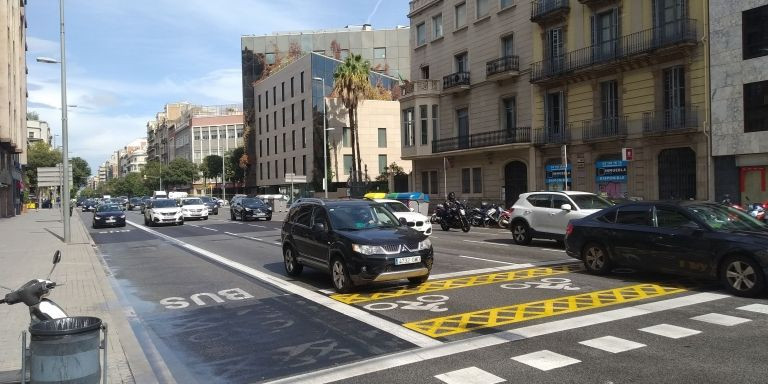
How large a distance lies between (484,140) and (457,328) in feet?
92.6

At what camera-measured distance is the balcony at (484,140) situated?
3177cm

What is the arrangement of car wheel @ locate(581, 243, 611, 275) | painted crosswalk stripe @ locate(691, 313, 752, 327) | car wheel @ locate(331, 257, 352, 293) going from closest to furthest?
painted crosswalk stripe @ locate(691, 313, 752, 327) < car wheel @ locate(331, 257, 352, 293) < car wheel @ locate(581, 243, 611, 275)

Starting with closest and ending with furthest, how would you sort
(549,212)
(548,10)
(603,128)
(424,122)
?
(549,212) → (603,128) → (548,10) → (424,122)

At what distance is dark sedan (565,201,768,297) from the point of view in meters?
8.64

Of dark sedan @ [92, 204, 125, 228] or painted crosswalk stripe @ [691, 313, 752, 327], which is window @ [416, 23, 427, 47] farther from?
painted crosswalk stripe @ [691, 313, 752, 327]

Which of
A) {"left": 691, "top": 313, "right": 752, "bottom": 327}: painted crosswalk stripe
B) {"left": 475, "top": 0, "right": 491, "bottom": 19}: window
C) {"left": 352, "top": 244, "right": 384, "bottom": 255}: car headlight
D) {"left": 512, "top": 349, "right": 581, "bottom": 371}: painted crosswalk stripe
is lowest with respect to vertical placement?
{"left": 512, "top": 349, "right": 581, "bottom": 371}: painted crosswalk stripe

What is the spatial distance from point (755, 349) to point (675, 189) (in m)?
20.4

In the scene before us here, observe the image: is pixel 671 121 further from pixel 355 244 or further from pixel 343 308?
pixel 343 308

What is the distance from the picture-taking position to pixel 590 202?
53.8 ft

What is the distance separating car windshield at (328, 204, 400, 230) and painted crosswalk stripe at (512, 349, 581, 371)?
500 centimetres

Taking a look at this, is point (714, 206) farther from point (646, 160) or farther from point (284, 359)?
point (646, 160)

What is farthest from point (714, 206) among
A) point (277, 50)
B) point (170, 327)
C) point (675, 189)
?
point (277, 50)

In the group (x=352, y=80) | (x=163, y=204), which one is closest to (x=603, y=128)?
(x=163, y=204)

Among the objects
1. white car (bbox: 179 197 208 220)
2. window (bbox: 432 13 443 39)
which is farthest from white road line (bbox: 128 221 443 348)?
window (bbox: 432 13 443 39)
